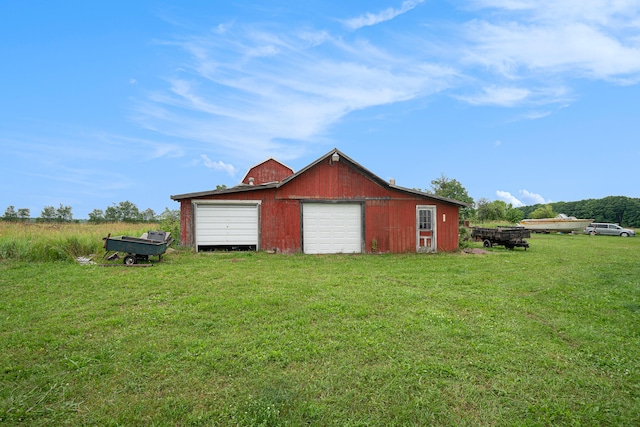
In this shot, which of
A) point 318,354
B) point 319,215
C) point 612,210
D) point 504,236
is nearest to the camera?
point 318,354

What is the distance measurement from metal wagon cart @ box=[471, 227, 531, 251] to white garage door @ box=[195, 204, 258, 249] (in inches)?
530

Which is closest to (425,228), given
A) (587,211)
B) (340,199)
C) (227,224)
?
(340,199)

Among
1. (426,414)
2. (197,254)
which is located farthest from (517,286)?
(197,254)

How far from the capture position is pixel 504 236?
720 inches

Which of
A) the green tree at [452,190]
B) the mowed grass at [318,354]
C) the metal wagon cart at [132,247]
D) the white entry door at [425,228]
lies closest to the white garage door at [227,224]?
the metal wagon cart at [132,247]

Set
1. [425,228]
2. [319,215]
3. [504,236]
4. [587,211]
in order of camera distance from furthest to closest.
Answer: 1. [587,211]
2. [504,236]
3. [425,228]
4. [319,215]

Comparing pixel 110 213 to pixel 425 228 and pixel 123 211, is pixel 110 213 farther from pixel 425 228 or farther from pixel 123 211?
pixel 425 228

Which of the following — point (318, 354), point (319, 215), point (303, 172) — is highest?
point (303, 172)

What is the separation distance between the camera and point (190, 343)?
15.2 ft

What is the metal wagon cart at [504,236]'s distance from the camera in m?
17.9

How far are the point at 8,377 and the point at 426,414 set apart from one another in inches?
185

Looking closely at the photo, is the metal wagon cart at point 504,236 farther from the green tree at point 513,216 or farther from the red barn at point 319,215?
the green tree at point 513,216

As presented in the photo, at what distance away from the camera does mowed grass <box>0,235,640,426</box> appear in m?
3.25

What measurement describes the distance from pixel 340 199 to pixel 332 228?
1434mm
